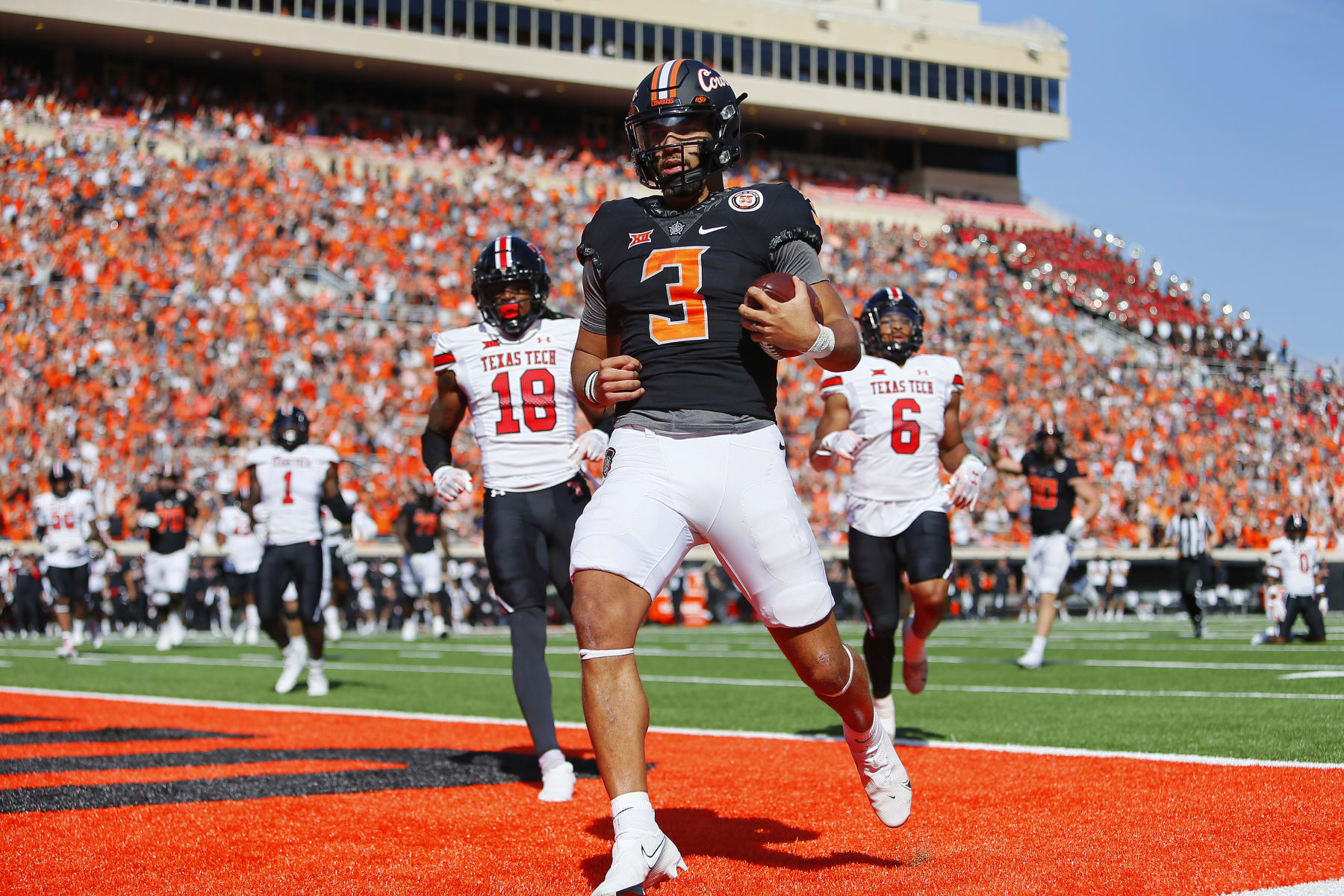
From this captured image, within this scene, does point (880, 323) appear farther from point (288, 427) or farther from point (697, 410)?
point (288, 427)


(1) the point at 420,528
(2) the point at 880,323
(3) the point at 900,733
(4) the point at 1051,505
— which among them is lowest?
(3) the point at 900,733

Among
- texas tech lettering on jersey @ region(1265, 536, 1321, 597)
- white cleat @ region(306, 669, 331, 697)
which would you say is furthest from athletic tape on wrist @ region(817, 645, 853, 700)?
texas tech lettering on jersey @ region(1265, 536, 1321, 597)

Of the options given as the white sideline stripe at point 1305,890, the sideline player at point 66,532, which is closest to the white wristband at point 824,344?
the white sideline stripe at point 1305,890

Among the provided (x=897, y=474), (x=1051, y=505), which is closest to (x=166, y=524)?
(x=1051, y=505)

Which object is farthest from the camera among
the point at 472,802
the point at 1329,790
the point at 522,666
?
the point at 522,666

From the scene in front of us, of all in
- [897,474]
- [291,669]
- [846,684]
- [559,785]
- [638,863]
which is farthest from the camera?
[291,669]

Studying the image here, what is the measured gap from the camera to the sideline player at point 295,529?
33.2 feet

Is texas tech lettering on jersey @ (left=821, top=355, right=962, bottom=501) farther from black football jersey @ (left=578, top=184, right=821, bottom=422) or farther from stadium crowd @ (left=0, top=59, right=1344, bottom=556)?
stadium crowd @ (left=0, top=59, right=1344, bottom=556)

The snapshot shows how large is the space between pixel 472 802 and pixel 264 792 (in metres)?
0.87

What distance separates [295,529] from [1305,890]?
821 cm

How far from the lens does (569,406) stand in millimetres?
6102

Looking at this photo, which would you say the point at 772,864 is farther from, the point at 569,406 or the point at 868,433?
the point at 868,433

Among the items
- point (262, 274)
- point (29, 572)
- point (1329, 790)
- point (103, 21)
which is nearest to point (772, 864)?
point (1329, 790)

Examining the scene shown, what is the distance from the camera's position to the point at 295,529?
1013 centimetres
